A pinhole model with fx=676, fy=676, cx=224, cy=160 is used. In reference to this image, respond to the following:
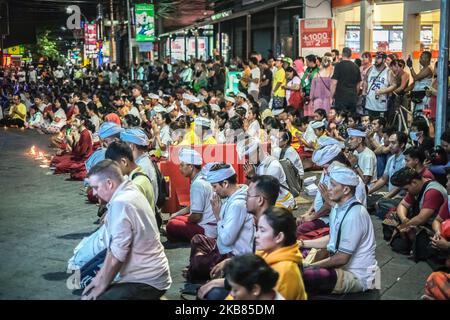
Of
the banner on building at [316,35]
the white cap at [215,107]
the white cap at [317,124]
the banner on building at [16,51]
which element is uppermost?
the banner on building at [16,51]

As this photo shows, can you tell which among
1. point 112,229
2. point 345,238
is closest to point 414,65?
point 345,238

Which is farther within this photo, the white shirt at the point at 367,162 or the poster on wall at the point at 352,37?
the poster on wall at the point at 352,37

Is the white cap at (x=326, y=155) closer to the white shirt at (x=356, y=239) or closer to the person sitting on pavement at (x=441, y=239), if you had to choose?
the person sitting on pavement at (x=441, y=239)

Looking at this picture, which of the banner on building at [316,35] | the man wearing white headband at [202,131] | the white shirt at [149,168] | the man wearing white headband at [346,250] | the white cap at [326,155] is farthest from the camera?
the banner on building at [316,35]

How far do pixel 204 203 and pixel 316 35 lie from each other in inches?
410

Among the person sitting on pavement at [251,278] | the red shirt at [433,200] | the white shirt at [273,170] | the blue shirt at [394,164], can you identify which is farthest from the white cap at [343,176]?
the blue shirt at [394,164]

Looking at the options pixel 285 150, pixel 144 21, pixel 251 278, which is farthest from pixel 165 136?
pixel 144 21

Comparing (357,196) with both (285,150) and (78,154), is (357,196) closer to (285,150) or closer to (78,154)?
(285,150)

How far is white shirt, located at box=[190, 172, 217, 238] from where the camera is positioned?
811 centimetres

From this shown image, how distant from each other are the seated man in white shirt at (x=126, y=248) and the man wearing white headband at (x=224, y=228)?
0.94 metres

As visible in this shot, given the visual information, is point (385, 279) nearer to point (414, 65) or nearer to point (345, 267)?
point (345, 267)

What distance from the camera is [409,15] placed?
16484mm

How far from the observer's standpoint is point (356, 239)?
6.08 metres

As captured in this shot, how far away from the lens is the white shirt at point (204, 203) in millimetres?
8109
